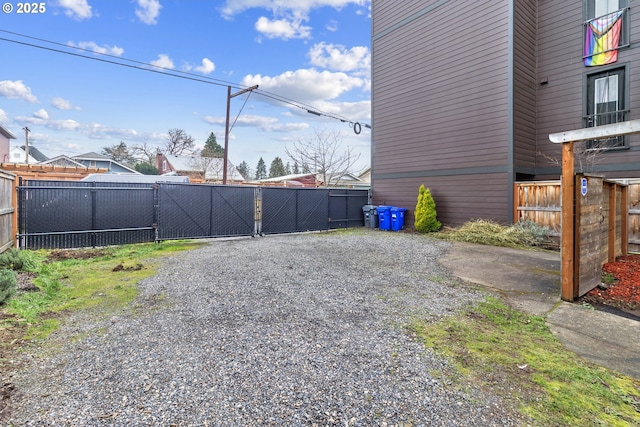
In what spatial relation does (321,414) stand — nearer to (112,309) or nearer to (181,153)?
(112,309)

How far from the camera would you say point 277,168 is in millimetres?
53375

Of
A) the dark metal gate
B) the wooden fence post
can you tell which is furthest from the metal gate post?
the wooden fence post

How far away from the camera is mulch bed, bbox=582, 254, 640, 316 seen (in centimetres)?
361

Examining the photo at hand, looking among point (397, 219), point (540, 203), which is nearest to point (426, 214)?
point (397, 219)

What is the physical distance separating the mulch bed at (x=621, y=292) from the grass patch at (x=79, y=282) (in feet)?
18.6

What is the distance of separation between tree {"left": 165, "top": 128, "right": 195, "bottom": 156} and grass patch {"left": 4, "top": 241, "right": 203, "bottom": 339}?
1485 inches

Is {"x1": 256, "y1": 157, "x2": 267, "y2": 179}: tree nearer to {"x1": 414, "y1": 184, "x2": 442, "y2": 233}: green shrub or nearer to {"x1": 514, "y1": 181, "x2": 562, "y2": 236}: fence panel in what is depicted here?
{"x1": 414, "y1": 184, "x2": 442, "y2": 233}: green shrub

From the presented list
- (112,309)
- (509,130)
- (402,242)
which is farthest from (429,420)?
(509,130)

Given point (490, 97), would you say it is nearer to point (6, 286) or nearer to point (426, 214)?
point (426, 214)

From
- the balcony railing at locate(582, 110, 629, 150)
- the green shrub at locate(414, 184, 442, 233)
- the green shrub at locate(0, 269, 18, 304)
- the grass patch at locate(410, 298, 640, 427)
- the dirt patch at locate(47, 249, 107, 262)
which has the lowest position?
the grass patch at locate(410, 298, 640, 427)

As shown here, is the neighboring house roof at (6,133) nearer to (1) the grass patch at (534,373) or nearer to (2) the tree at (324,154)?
(2) the tree at (324,154)

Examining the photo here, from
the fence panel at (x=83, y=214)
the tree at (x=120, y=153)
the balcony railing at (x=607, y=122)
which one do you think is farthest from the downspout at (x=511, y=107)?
the tree at (x=120, y=153)

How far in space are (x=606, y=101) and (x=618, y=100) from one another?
241mm

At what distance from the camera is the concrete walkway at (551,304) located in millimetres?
2480
